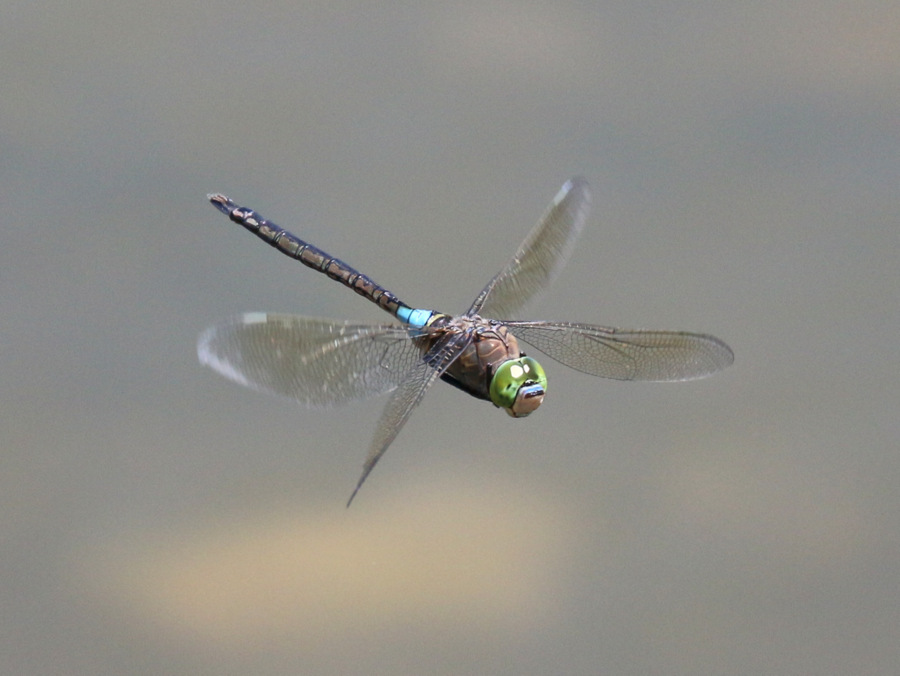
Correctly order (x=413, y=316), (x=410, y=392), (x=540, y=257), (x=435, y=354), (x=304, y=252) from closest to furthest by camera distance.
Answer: (x=410, y=392), (x=435, y=354), (x=413, y=316), (x=540, y=257), (x=304, y=252)

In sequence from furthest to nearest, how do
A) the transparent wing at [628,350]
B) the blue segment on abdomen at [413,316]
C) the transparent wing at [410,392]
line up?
the blue segment on abdomen at [413,316], the transparent wing at [628,350], the transparent wing at [410,392]

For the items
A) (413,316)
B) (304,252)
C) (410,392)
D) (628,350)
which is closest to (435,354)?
(410,392)

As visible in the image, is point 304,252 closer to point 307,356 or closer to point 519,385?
point 307,356

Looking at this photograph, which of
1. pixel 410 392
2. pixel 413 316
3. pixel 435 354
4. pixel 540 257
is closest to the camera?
pixel 410 392

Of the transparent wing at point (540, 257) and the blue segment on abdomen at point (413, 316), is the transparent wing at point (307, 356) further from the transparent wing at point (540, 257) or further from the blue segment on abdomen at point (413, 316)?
the transparent wing at point (540, 257)

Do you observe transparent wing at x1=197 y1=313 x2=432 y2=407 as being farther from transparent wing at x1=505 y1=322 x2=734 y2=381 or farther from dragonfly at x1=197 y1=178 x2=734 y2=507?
transparent wing at x1=505 y1=322 x2=734 y2=381

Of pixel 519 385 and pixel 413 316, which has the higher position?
pixel 413 316

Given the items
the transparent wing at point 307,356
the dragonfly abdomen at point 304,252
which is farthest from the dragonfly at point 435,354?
the dragonfly abdomen at point 304,252
